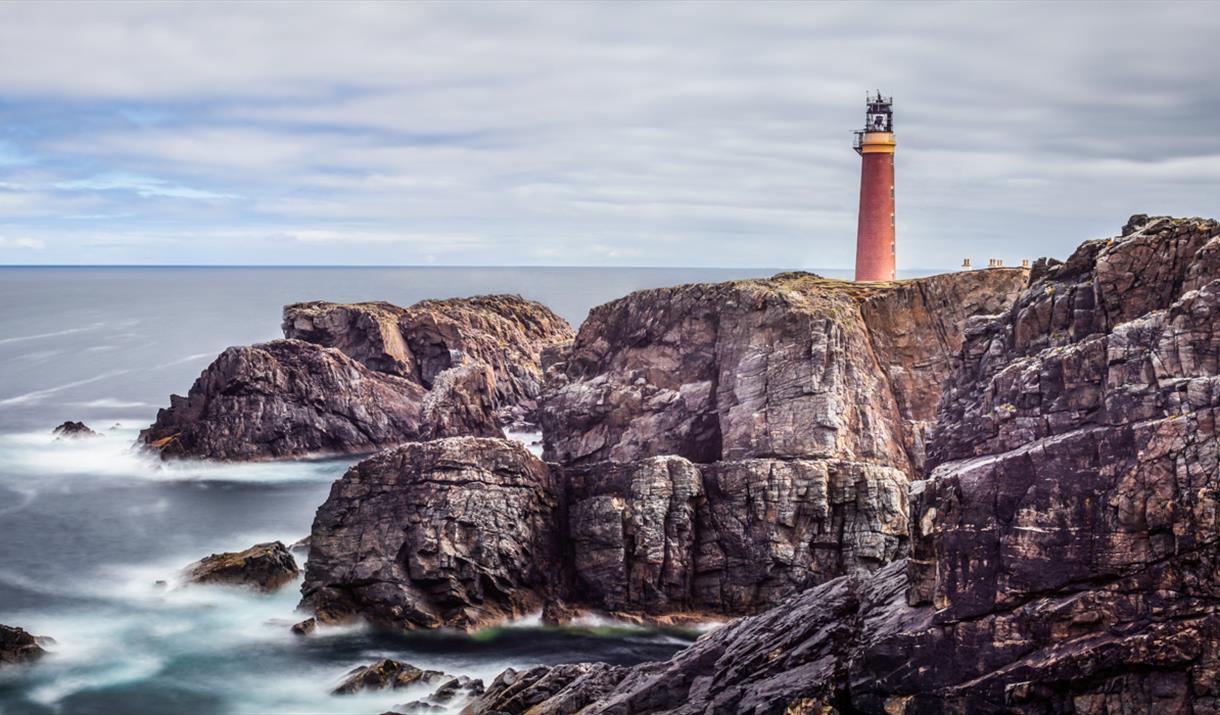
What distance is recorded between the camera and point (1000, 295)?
78.3 metres

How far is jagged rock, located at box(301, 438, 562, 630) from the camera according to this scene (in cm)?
5497

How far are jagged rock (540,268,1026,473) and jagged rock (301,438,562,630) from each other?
15.8 metres

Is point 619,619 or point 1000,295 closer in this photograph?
point 619,619

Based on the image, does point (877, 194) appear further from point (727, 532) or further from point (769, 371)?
point (727, 532)

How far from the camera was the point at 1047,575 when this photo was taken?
25.2m

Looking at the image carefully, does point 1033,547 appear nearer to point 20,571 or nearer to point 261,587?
point 261,587

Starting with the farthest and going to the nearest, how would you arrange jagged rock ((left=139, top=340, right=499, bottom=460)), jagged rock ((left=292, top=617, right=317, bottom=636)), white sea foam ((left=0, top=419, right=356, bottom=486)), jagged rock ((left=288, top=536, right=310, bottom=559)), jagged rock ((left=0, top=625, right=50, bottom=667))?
jagged rock ((left=139, top=340, right=499, bottom=460)) → white sea foam ((left=0, top=419, right=356, bottom=486)) → jagged rock ((left=288, top=536, right=310, bottom=559)) → jagged rock ((left=292, top=617, right=317, bottom=636)) → jagged rock ((left=0, top=625, right=50, bottom=667))

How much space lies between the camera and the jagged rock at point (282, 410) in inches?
3804

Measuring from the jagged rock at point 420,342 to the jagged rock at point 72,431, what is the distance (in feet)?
A: 60.0

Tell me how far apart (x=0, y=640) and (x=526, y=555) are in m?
20.4

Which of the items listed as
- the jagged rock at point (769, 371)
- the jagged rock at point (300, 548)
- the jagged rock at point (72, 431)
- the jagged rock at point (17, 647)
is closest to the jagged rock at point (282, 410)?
the jagged rock at point (72, 431)

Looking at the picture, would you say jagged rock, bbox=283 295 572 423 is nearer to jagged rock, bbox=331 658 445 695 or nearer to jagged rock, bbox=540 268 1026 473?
jagged rock, bbox=540 268 1026 473

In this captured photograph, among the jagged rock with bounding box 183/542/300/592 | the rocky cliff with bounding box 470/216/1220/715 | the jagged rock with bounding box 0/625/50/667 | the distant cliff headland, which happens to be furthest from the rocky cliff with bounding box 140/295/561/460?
the rocky cliff with bounding box 470/216/1220/715

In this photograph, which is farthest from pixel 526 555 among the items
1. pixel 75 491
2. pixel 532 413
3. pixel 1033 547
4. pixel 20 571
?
pixel 532 413
